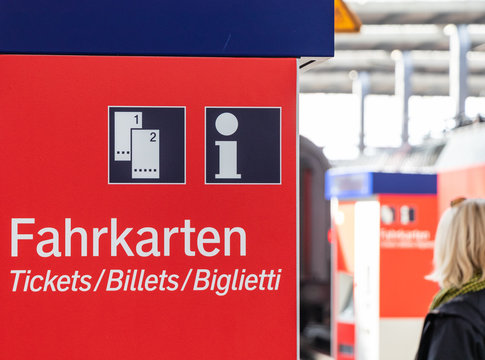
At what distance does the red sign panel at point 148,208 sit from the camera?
6.72 ft

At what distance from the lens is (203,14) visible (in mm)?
2088

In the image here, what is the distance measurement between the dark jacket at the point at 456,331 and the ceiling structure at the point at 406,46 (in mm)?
11840

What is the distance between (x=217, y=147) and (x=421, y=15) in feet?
56.4

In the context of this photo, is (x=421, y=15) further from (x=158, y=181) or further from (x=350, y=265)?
(x=158, y=181)

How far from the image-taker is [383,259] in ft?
27.0

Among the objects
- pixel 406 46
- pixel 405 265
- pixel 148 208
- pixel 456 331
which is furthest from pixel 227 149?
pixel 406 46

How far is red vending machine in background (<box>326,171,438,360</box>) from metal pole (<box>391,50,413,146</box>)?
13808mm

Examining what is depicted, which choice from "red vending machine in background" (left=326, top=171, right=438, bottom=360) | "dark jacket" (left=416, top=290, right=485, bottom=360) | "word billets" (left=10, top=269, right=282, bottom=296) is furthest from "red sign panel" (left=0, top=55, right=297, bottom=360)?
"red vending machine in background" (left=326, top=171, right=438, bottom=360)

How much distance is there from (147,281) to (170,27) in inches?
25.8

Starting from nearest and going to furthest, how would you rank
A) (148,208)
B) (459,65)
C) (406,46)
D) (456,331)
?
(148,208) → (456,331) → (459,65) → (406,46)

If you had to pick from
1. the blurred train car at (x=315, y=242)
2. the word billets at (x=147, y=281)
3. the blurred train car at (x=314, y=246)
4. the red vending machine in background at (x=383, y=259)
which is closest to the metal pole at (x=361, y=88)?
the blurred train car at (x=315, y=242)

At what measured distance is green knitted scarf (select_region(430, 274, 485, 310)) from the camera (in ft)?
9.12

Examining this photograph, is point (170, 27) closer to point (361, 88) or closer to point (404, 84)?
point (404, 84)

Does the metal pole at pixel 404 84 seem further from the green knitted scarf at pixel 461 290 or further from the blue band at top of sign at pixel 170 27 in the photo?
the blue band at top of sign at pixel 170 27
